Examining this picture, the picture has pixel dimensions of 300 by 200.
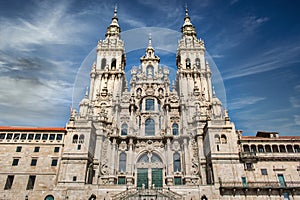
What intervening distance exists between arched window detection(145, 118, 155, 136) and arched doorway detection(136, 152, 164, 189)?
13.4 feet

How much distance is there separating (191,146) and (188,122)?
4551 millimetres

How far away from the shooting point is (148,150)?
4022 cm

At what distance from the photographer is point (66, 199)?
3078 cm

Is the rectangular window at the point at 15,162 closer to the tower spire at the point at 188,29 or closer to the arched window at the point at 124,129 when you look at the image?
the arched window at the point at 124,129

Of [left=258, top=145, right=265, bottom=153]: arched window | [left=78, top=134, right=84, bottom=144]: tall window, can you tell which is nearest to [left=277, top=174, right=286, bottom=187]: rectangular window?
[left=258, top=145, right=265, bottom=153]: arched window

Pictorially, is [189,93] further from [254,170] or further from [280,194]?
[280,194]

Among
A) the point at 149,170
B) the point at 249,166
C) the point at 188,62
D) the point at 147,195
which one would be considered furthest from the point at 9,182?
the point at 188,62

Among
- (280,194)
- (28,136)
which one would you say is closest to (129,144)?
(28,136)

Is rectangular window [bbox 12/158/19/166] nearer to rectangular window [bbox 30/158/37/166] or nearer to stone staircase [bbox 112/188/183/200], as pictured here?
rectangular window [bbox 30/158/37/166]

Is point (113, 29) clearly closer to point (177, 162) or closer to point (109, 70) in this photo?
point (109, 70)

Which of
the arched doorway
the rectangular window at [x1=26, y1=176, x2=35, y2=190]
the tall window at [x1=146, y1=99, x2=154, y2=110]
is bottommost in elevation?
the rectangular window at [x1=26, y1=176, x2=35, y2=190]

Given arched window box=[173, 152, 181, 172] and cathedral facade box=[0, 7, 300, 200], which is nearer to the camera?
cathedral facade box=[0, 7, 300, 200]

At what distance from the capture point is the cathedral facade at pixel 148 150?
31.4 m

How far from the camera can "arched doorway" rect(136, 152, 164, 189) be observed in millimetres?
37625
